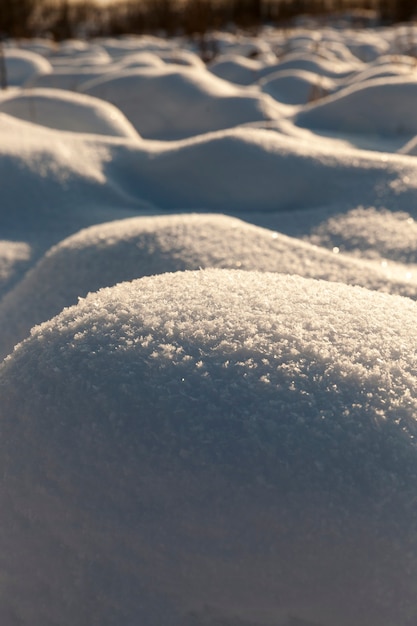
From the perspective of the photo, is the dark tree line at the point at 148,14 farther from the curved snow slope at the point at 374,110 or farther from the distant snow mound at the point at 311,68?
the curved snow slope at the point at 374,110

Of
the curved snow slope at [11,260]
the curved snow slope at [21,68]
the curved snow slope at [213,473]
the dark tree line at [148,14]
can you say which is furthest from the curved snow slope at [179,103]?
the dark tree line at [148,14]

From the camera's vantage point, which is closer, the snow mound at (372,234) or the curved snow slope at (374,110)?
the snow mound at (372,234)

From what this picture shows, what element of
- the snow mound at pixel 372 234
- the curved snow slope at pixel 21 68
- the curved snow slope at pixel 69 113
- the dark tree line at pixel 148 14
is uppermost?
the dark tree line at pixel 148 14

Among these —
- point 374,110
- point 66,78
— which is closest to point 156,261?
point 374,110

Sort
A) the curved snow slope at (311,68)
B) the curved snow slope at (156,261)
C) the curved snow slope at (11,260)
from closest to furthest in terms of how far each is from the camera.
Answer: the curved snow slope at (156,261) < the curved snow slope at (11,260) < the curved snow slope at (311,68)

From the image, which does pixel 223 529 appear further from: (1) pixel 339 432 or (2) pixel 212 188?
(2) pixel 212 188

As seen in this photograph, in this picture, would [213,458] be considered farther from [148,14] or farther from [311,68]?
[148,14]

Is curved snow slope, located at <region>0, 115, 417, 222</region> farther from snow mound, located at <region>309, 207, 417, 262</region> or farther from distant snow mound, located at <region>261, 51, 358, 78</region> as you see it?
distant snow mound, located at <region>261, 51, 358, 78</region>
